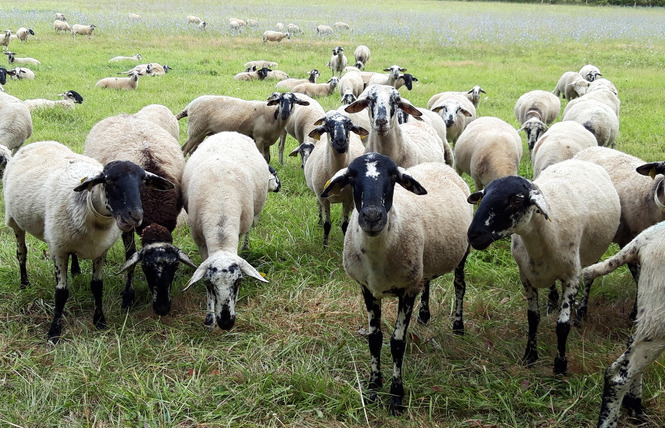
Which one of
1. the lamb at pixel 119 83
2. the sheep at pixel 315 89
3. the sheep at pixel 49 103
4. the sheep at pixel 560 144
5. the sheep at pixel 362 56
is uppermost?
the sheep at pixel 362 56

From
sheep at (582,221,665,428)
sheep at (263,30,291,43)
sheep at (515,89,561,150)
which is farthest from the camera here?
sheep at (263,30,291,43)

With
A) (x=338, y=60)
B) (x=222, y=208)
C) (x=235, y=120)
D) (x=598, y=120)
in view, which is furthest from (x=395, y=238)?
(x=338, y=60)

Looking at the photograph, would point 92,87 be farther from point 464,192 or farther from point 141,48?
point 464,192

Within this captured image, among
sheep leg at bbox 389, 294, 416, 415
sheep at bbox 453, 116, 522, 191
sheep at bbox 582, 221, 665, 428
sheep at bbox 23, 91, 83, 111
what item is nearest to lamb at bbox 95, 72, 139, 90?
sheep at bbox 23, 91, 83, 111

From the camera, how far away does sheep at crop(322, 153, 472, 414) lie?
353 centimetres

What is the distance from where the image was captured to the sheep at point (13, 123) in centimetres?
904

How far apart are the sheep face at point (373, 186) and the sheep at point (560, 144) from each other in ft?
11.9

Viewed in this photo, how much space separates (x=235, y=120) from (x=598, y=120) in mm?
5689

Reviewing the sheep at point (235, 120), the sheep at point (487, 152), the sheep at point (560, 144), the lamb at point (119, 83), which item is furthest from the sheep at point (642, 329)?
the lamb at point (119, 83)

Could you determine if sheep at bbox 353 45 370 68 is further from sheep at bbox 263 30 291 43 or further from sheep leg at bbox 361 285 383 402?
sheep leg at bbox 361 285 383 402

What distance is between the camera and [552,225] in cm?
414

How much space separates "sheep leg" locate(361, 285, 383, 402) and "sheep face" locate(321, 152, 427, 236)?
2.53 feet

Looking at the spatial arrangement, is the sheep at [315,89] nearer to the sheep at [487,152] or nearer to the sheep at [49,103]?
the sheep at [49,103]

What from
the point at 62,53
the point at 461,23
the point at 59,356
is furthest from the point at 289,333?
the point at 461,23
